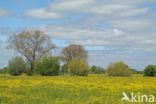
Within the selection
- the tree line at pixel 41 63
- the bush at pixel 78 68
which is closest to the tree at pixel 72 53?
the tree line at pixel 41 63

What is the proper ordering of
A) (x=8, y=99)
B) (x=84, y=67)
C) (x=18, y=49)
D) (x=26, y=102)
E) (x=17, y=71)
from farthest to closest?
(x=18, y=49) < (x=84, y=67) < (x=17, y=71) < (x=8, y=99) < (x=26, y=102)

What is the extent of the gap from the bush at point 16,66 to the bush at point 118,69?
21136 mm

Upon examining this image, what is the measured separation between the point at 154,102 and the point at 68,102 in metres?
5.17

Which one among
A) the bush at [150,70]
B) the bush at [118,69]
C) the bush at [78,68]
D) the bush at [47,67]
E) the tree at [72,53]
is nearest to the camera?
the bush at [47,67]

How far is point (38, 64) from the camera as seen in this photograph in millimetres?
52875

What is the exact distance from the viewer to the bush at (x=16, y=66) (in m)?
52.2

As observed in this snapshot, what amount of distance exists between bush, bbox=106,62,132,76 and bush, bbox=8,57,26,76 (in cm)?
2114

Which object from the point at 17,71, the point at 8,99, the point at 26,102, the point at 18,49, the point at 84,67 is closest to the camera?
the point at 26,102

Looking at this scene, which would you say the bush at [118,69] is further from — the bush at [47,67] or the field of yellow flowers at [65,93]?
the field of yellow flowers at [65,93]

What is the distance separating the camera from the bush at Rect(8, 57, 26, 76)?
52.2m

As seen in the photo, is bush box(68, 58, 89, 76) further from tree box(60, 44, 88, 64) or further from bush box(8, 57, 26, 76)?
tree box(60, 44, 88, 64)

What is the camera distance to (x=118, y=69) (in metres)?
53.8

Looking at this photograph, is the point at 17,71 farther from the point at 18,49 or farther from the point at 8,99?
the point at 8,99

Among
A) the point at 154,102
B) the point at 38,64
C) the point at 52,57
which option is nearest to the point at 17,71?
the point at 38,64
